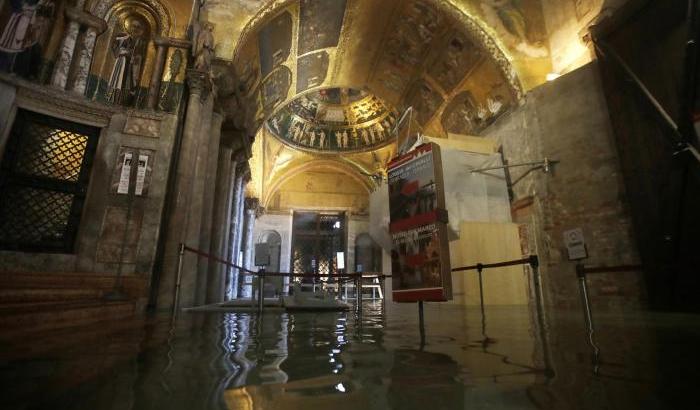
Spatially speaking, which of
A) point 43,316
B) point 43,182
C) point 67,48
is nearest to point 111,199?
point 43,182

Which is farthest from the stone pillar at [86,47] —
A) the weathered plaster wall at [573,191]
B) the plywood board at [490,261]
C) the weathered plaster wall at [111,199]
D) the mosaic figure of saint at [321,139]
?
the mosaic figure of saint at [321,139]

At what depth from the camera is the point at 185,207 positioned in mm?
6957

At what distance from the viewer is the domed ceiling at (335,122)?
19.1 m

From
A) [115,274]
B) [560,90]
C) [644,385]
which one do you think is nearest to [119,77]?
[115,274]

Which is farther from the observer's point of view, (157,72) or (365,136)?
(365,136)

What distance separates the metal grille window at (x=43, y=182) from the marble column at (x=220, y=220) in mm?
3682

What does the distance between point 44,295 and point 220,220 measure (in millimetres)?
6312

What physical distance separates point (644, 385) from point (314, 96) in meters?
19.5

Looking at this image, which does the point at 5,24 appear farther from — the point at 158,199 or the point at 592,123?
the point at 592,123

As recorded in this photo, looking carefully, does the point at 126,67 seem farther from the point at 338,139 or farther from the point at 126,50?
the point at 338,139

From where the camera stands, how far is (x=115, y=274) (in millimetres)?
6043

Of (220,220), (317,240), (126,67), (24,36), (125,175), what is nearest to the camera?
(24,36)

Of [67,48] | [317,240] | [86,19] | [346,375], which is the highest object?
[86,19]

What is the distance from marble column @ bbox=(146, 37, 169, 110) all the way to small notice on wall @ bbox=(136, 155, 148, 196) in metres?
1.17
